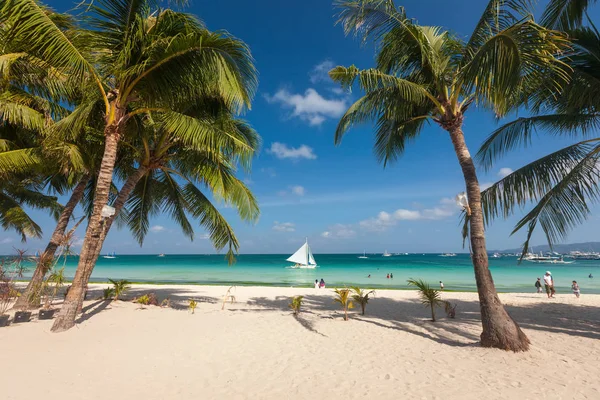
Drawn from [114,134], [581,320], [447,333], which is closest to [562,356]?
[447,333]

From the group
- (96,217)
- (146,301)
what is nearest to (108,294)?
(146,301)

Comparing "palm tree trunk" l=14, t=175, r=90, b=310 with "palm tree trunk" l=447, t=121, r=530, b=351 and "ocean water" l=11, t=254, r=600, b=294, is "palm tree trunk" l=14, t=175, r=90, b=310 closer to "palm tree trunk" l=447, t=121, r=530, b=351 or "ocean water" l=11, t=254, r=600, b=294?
"ocean water" l=11, t=254, r=600, b=294

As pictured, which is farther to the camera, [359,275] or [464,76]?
[359,275]

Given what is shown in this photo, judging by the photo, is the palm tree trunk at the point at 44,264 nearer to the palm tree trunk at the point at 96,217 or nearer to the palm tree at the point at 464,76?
the palm tree trunk at the point at 96,217

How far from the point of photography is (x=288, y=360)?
5020 mm

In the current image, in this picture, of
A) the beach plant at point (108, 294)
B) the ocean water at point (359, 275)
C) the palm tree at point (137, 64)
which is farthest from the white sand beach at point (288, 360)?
the ocean water at point (359, 275)

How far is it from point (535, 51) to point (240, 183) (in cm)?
775

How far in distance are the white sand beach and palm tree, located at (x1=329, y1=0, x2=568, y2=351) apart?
1.06 metres

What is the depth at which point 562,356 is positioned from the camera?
5.00m

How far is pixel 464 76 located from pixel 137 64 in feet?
20.0

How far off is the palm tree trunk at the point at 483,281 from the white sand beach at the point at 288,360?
0.28 metres

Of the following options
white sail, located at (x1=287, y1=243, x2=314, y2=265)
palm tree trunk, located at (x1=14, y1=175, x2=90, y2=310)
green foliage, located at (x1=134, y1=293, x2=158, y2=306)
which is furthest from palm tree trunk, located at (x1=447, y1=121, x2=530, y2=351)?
white sail, located at (x1=287, y1=243, x2=314, y2=265)

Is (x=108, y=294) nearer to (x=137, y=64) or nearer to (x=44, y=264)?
(x=44, y=264)

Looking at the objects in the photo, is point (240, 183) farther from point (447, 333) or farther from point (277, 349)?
point (447, 333)
